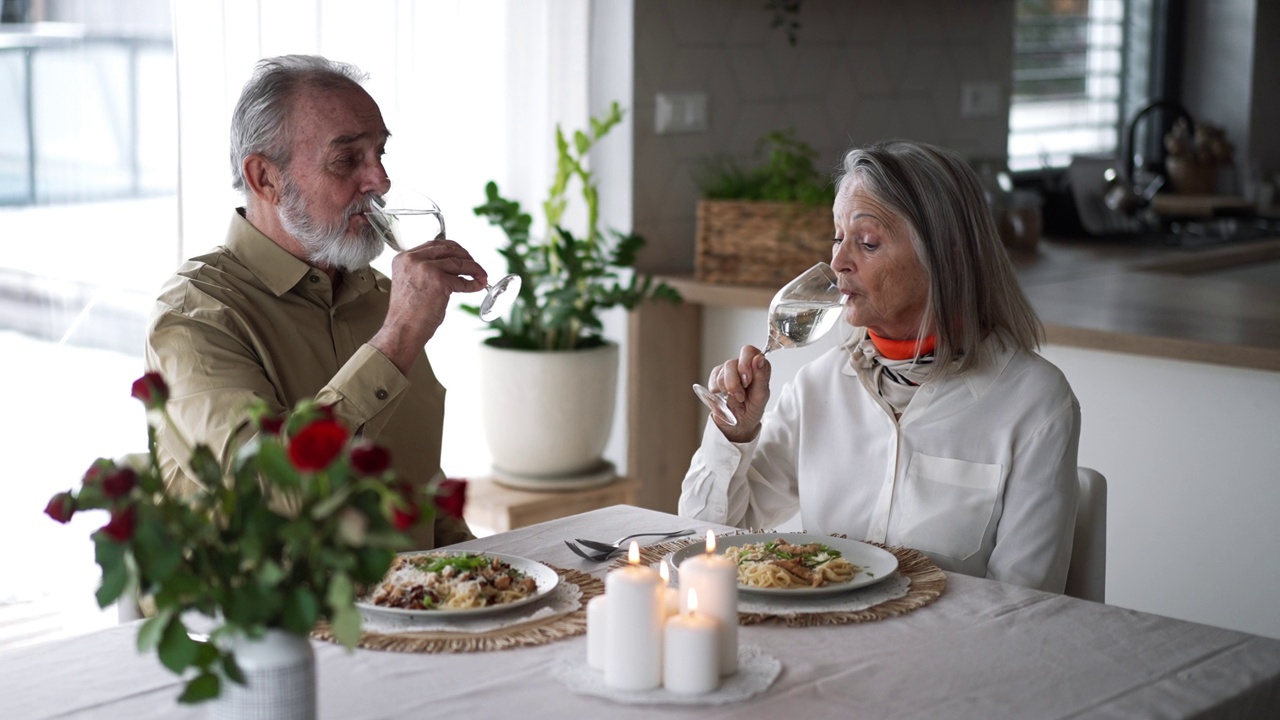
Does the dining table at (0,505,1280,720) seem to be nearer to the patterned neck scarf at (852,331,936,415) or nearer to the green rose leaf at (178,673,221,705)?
the green rose leaf at (178,673,221,705)

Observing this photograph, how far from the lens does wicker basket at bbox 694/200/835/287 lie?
3.30 m

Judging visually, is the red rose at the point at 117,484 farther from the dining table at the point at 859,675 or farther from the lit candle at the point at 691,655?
the lit candle at the point at 691,655

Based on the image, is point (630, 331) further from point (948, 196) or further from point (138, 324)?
point (948, 196)

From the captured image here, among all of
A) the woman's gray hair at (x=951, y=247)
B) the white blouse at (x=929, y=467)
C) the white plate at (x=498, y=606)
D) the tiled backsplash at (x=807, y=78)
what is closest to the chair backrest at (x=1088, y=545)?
the white blouse at (x=929, y=467)

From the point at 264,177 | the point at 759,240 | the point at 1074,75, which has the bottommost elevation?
the point at 759,240

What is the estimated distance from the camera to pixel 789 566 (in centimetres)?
153

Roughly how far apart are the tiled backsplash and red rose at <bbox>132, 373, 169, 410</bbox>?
2.66m

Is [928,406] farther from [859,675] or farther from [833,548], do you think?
[859,675]

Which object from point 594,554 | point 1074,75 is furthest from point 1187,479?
point 1074,75

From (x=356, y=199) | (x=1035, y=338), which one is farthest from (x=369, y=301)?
(x=1035, y=338)

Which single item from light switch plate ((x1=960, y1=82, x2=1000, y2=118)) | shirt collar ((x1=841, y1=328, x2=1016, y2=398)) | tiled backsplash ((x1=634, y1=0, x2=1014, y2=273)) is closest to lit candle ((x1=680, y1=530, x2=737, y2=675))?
shirt collar ((x1=841, y1=328, x2=1016, y2=398))

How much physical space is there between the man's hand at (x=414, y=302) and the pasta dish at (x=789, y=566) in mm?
508

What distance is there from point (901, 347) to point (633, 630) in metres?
0.84

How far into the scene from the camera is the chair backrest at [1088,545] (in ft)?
6.06
